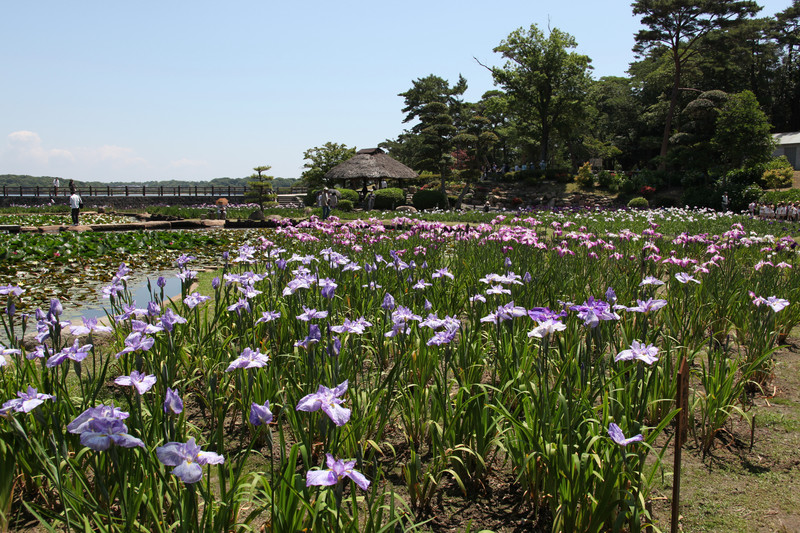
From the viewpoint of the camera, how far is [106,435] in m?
1.36

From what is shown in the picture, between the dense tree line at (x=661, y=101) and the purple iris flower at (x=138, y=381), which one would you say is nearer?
the purple iris flower at (x=138, y=381)

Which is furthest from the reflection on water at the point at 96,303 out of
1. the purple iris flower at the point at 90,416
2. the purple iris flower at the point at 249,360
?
the purple iris flower at the point at 90,416

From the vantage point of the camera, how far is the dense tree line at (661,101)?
29.7 metres

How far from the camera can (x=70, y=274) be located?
8367mm

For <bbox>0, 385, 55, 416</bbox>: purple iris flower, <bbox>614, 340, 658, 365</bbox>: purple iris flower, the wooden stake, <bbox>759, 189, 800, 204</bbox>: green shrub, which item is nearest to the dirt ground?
the wooden stake

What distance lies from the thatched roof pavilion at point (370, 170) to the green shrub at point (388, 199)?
17.7 ft

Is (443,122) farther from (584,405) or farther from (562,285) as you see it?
(584,405)

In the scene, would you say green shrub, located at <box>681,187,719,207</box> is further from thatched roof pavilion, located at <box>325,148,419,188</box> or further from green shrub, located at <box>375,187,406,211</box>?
thatched roof pavilion, located at <box>325,148,419,188</box>

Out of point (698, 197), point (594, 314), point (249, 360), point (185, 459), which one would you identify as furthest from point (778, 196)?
point (185, 459)

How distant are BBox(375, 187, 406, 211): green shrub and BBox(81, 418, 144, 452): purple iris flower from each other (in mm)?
27864

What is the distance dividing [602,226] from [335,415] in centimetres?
1206

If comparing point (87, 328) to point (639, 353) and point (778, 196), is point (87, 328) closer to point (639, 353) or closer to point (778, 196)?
point (639, 353)

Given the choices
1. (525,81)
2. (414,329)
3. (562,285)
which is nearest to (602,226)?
(562,285)

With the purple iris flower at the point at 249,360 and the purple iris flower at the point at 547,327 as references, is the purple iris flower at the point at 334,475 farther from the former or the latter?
the purple iris flower at the point at 547,327
